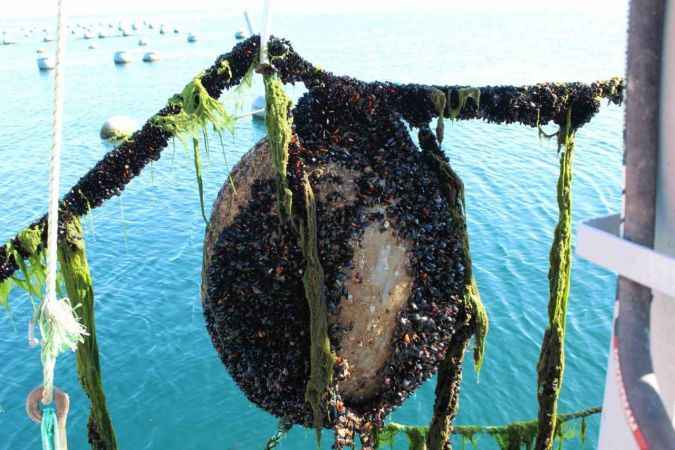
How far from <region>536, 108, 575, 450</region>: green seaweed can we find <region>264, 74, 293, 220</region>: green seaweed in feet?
6.07

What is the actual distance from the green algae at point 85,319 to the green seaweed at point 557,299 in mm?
3010

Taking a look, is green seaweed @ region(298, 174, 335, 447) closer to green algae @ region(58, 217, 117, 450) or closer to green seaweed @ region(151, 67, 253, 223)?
green seaweed @ region(151, 67, 253, 223)

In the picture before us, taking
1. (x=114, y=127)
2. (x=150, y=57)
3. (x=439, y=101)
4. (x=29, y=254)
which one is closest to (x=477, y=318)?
(x=439, y=101)

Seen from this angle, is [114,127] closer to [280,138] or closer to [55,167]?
[280,138]

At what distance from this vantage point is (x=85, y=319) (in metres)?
3.53

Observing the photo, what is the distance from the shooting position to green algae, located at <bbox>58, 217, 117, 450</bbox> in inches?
133

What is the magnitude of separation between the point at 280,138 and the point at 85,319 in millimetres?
1690

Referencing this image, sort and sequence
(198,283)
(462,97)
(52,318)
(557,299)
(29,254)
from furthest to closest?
→ 1. (198,283)
2. (557,299)
3. (462,97)
4. (29,254)
5. (52,318)

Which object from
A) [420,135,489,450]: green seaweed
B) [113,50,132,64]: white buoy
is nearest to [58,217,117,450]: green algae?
[420,135,489,450]: green seaweed

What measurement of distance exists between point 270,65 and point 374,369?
173 cm

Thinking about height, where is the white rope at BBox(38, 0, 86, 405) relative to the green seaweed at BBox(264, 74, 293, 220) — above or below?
below

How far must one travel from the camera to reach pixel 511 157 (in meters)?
24.1

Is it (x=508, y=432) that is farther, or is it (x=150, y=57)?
(x=150, y=57)

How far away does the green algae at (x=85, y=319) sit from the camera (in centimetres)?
338
